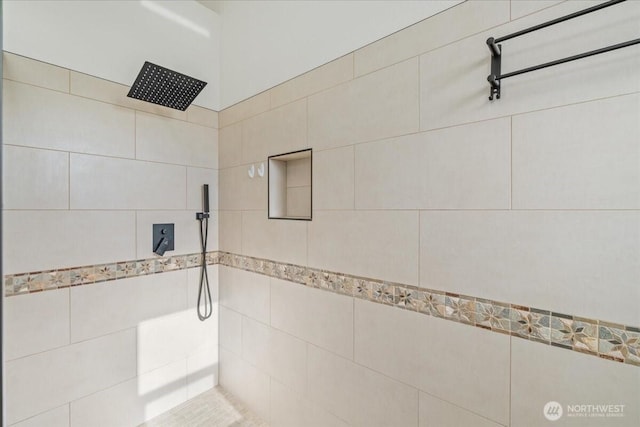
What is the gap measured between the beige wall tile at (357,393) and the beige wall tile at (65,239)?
1218mm

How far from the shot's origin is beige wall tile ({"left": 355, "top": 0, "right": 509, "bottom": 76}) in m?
1.07

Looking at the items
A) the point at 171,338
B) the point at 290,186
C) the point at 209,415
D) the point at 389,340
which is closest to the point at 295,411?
the point at 209,415

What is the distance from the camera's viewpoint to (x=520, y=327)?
3.38ft

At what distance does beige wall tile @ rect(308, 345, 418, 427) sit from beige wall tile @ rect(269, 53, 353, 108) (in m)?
1.32

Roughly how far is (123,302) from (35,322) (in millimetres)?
375

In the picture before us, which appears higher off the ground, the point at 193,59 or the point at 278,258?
the point at 193,59

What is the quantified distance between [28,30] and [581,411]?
104 inches

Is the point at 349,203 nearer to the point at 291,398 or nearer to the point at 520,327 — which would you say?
the point at 520,327

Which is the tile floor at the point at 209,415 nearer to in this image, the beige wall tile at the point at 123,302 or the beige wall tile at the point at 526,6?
the beige wall tile at the point at 123,302

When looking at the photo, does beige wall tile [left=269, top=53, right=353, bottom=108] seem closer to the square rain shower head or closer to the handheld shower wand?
the square rain shower head

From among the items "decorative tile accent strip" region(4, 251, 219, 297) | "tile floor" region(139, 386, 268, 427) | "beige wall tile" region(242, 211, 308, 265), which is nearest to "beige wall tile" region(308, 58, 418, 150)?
"beige wall tile" region(242, 211, 308, 265)

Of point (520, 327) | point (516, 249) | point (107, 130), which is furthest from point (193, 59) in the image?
point (520, 327)

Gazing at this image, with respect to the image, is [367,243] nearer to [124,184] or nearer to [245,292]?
[245,292]

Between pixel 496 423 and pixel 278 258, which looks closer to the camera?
pixel 496 423
